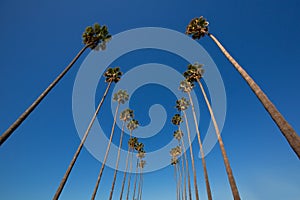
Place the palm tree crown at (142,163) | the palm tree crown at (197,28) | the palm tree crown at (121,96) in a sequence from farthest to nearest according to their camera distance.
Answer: the palm tree crown at (142,163)
the palm tree crown at (121,96)
the palm tree crown at (197,28)

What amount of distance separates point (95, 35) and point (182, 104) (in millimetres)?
26209

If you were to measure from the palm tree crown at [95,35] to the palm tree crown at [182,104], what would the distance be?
24422 millimetres

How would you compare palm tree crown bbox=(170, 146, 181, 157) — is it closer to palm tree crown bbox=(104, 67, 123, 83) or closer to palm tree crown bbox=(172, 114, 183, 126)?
palm tree crown bbox=(172, 114, 183, 126)

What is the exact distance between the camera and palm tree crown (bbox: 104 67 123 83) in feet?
95.6

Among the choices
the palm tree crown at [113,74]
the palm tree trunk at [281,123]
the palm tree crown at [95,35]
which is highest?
the palm tree crown at [113,74]

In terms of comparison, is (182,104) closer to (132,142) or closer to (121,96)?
(121,96)

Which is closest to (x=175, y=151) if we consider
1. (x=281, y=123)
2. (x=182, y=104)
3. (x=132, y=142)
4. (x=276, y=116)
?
(x=132, y=142)

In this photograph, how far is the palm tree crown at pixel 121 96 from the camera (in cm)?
3653

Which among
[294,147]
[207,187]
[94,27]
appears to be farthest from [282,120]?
[94,27]

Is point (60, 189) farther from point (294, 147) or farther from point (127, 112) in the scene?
point (127, 112)

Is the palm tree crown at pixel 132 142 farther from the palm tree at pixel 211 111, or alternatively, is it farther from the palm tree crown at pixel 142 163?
the palm tree at pixel 211 111

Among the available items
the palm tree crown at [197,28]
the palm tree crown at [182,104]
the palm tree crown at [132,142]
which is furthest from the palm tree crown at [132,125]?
the palm tree crown at [197,28]

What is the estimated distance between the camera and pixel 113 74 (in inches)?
1150

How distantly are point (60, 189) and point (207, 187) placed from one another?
631 inches
